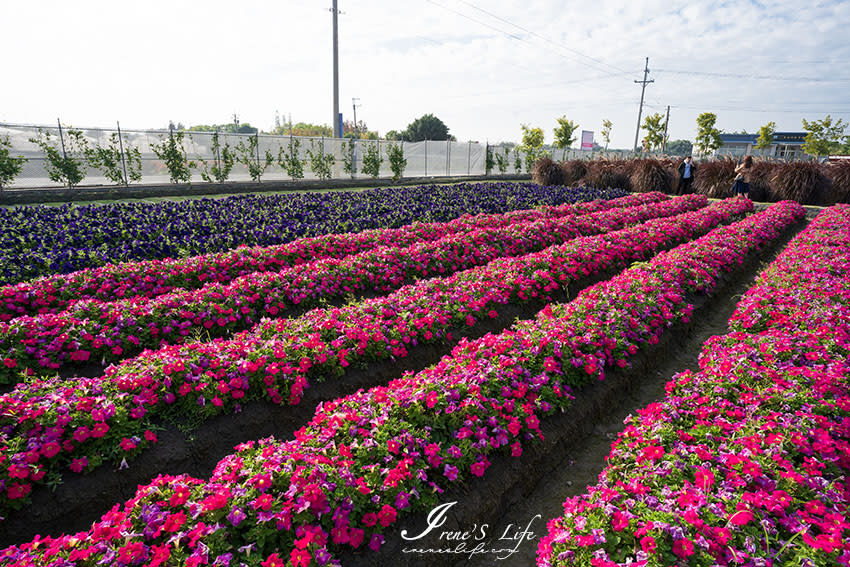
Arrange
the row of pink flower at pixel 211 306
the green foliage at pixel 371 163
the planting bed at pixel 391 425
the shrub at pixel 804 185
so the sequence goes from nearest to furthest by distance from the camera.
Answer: the planting bed at pixel 391 425
the row of pink flower at pixel 211 306
the shrub at pixel 804 185
the green foliage at pixel 371 163

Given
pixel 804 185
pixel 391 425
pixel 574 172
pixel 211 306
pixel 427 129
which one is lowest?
pixel 391 425

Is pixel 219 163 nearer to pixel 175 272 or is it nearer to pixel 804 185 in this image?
pixel 175 272

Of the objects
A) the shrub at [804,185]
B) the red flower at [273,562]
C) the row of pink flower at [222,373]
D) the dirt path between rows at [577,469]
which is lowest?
the dirt path between rows at [577,469]

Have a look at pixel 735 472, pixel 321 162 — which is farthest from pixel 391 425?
pixel 321 162

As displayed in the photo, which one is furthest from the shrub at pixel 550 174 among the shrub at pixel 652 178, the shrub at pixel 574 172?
the shrub at pixel 652 178

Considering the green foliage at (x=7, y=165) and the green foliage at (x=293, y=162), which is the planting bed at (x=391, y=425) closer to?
the green foliage at (x=7, y=165)

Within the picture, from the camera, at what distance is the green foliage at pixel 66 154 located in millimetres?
16969

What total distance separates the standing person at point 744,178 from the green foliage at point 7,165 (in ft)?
88.1

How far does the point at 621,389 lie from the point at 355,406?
9.23 feet

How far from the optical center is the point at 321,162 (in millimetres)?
25156

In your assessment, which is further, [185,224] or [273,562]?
[185,224]

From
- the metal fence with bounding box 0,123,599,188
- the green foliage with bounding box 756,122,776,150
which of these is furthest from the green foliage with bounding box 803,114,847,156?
the metal fence with bounding box 0,123,599,188

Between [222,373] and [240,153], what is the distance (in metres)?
25.3

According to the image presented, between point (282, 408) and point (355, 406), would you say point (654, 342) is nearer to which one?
point (355, 406)
